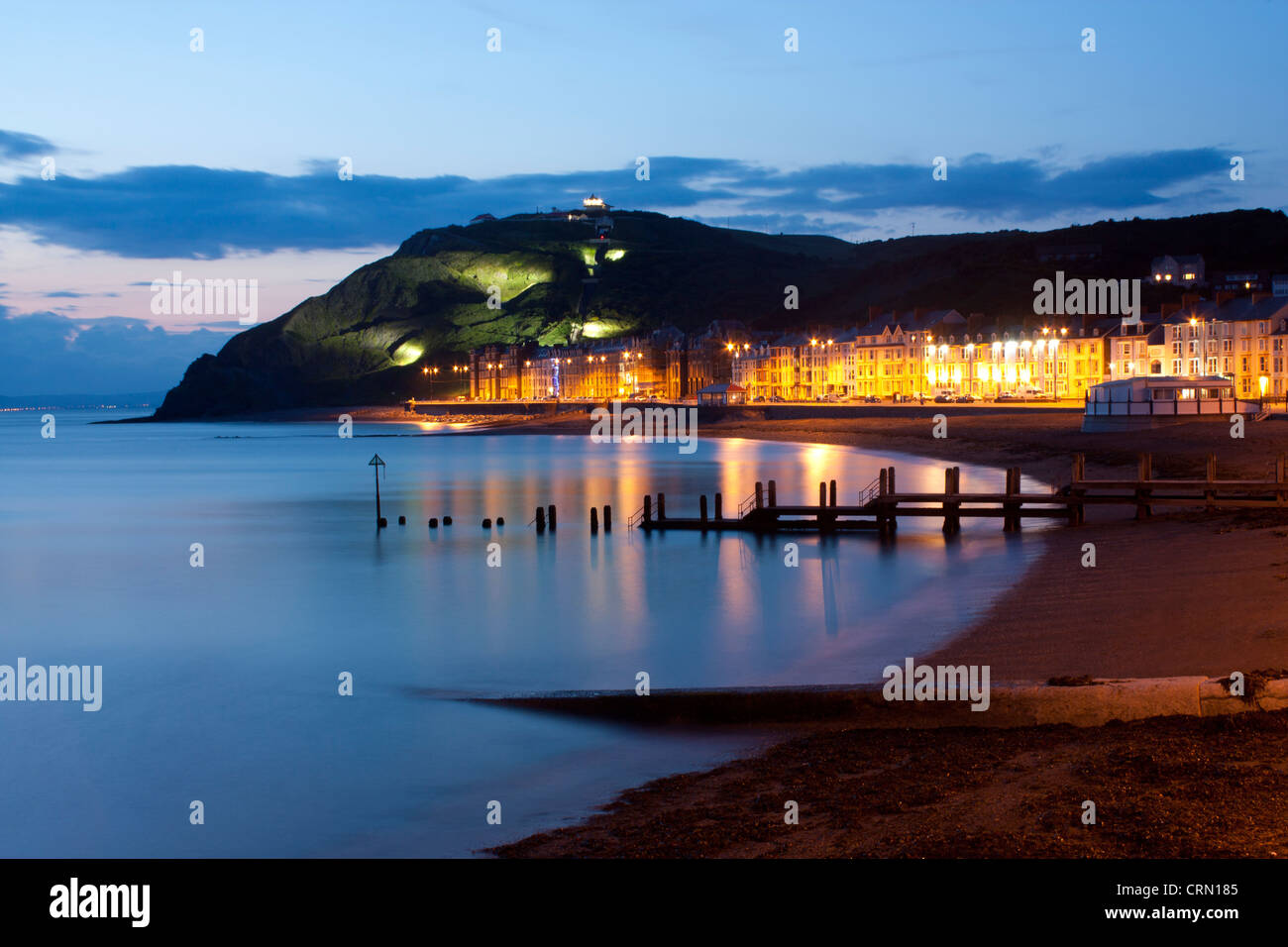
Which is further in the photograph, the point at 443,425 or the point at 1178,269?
the point at 1178,269

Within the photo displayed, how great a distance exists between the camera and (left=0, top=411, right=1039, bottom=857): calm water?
1209 cm

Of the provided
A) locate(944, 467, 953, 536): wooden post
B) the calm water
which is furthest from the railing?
the calm water

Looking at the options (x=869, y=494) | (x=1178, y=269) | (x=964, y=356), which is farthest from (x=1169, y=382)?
(x=1178, y=269)

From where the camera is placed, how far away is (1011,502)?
1273 inches

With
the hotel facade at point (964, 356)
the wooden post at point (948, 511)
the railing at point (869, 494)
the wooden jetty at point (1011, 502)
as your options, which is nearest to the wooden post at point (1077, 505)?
the wooden jetty at point (1011, 502)

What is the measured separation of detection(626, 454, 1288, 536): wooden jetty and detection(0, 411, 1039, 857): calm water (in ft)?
2.89

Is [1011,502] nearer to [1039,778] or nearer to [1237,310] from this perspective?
[1039,778]

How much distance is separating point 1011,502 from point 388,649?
1874 centimetres

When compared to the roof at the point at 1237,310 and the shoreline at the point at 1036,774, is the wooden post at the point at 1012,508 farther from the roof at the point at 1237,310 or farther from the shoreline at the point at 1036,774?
the roof at the point at 1237,310

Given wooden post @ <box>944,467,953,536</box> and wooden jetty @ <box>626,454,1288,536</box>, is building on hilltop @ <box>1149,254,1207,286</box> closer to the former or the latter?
wooden jetty @ <box>626,454,1288,536</box>

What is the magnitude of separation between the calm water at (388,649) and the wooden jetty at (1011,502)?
Answer: 34.7 inches

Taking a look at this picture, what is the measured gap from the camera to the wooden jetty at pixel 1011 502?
2958 cm

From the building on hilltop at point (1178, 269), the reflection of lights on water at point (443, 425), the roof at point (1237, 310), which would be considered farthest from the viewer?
the building on hilltop at point (1178, 269)

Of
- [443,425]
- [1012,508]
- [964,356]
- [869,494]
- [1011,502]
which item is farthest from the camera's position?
[443,425]
